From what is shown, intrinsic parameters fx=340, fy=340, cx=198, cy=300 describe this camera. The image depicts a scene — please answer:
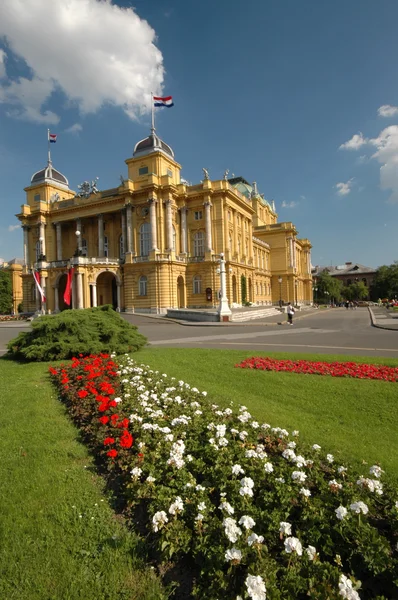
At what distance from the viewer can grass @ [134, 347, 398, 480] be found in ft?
15.4

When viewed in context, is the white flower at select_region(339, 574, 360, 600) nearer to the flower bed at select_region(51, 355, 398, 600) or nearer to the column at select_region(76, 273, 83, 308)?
the flower bed at select_region(51, 355, 398, 600)

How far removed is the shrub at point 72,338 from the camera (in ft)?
33.7

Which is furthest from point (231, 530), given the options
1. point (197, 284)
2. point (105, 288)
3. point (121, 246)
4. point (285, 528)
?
point (105, 288)

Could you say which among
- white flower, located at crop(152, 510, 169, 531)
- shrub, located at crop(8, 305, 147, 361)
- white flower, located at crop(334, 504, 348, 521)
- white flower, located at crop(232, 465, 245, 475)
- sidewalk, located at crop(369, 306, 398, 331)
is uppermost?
shrub, located at crop(8, 305, 147, 361)

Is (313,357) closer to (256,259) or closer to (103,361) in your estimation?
(103,361)

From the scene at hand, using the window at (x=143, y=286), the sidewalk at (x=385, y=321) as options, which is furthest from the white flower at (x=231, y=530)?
the window at (x=143, y=286)

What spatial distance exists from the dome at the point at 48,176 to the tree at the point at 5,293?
73.4 ft

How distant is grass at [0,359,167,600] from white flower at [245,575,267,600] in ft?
2.24

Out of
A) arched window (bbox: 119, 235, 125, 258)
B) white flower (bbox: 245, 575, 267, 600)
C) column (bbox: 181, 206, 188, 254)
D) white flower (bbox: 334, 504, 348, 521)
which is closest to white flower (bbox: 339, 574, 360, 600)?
white flower (bbox: 245, 575, 267, 600)

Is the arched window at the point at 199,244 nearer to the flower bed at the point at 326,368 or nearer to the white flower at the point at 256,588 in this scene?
the flower bed at the point at 326,368

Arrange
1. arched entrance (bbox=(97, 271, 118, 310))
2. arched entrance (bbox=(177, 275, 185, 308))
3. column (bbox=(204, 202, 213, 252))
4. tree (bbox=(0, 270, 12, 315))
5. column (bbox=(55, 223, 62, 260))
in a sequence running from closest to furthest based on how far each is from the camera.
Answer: column (bbox=(204, 202, 213, 252)), arched entrance (bbox=(177, 275, 185, 308)), arched entrance (bbox=(97, 271, 118, 310)), column (bbox=(55, 223, 62, 260)), tree (bbox=(0, 270, 12, 315))

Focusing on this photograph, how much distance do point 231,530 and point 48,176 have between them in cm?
5796

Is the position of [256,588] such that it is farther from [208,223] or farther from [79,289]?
[208,223]

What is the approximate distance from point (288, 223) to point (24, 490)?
62.7 m
